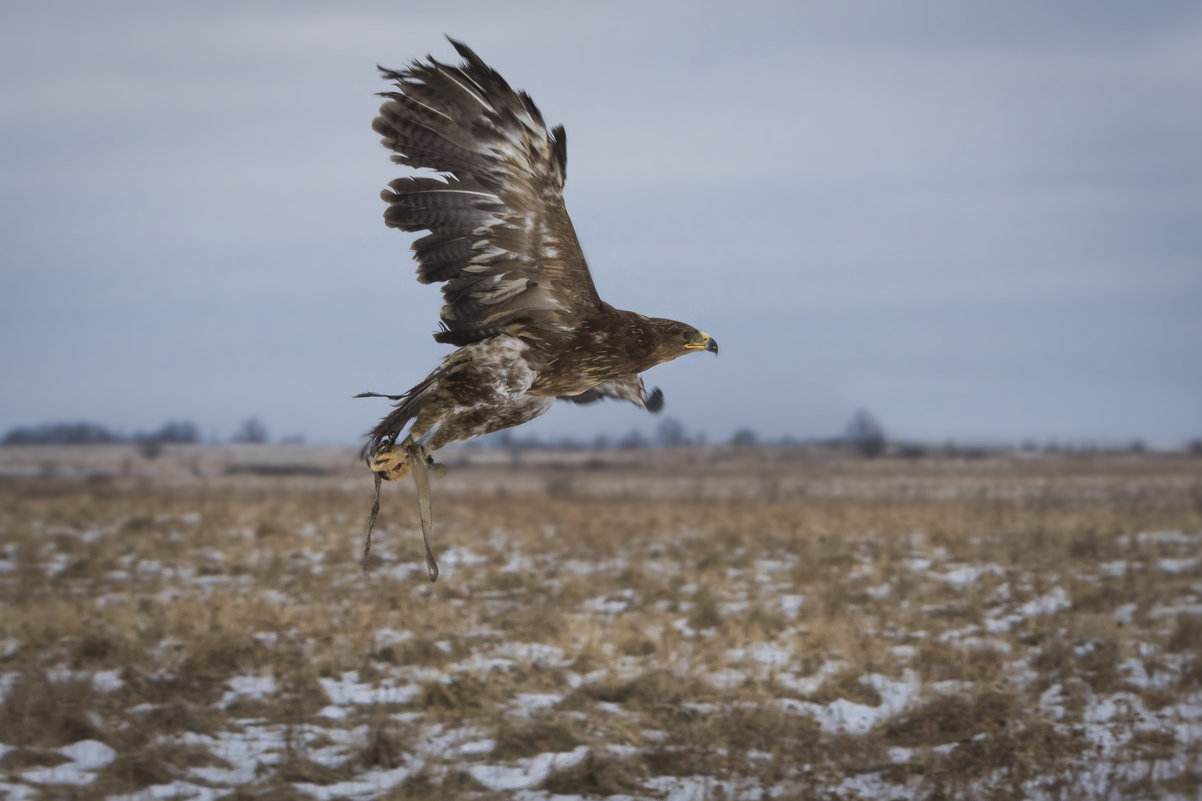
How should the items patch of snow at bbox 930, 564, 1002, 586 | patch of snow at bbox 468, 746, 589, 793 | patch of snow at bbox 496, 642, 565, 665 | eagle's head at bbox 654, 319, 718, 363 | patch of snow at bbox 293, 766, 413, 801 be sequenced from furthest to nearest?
1. patch of snow at bbox 930, 564, 1002, 586
2. patch of snow at bbox 496, 642, 565, 665
3. patch of snow at bbox 468, 746, 589, 793
4. patch of snow at bbox 293, 766, 413, 801
5. eagle's head at bbox 654, 319, 718, 363

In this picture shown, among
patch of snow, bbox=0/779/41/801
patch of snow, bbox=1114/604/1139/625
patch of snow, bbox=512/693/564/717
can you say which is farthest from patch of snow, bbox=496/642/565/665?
patch of snow, bbox=1114/604/1139/625

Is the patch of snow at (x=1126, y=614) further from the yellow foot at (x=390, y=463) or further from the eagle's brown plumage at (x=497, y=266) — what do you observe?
the yellow foot at (x=390, y=463)

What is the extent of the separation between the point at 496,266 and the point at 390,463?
1.15 meters

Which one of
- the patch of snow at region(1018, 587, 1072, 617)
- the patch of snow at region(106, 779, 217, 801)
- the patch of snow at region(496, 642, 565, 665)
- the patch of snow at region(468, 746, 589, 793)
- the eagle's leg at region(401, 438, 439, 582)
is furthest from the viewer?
the patch of snow at region(1018, 587, 1072, 617)

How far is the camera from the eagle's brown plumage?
427 centimetres

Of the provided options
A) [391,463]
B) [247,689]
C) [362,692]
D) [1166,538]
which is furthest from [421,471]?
[1166,538]

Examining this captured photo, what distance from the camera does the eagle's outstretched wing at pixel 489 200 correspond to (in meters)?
4.39

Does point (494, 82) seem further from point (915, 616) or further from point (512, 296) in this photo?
point (915, 616)

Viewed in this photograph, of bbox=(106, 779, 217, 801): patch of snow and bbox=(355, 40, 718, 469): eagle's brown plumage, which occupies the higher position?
bbox=(355, 40, 718, 469): eagle's brown plumage

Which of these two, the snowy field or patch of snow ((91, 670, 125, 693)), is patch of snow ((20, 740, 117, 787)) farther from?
patch of snow ((91, 670, 125, 693))

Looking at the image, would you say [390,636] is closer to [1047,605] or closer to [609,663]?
[609,663]

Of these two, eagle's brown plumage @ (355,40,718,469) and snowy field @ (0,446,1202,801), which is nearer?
eagle's brown plumage @ (355,40,718,469)

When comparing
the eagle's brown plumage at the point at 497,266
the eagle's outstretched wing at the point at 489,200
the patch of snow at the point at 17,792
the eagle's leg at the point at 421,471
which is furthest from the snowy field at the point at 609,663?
the eagle's outstretched wing at the point at 489,200

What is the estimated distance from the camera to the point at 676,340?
14.8 feet
